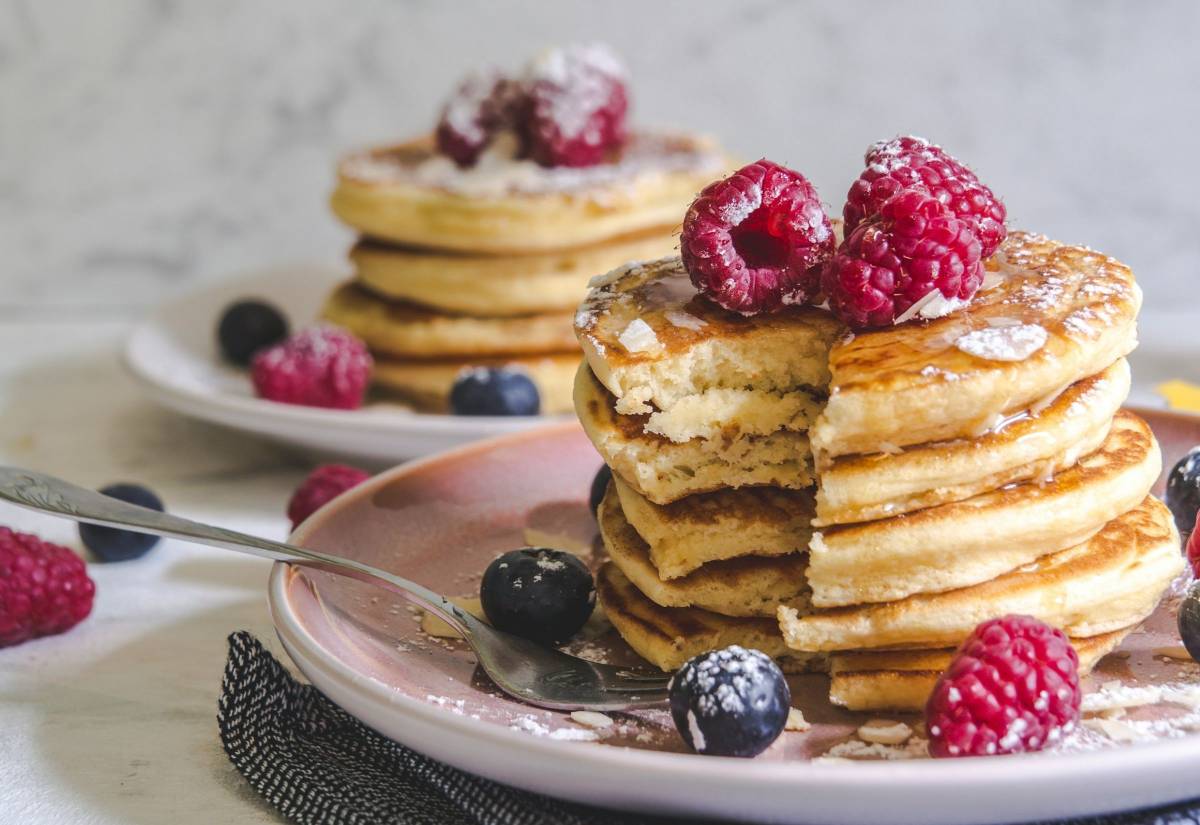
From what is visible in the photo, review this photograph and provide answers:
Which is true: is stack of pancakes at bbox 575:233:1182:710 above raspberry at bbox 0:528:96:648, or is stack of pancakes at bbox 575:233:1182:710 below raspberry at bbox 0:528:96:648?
above

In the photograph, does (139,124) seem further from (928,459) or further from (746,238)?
(928,459)

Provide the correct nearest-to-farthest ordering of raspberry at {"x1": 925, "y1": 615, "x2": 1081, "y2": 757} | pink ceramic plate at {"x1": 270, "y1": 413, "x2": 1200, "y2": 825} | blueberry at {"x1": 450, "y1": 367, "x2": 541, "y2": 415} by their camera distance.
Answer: pink ceramic plate at {"x1": 270, "y1": 413, "x2": 1200, "y2": 825}, raspberry at {"x1": 925, "y1": 615, "x2": 1081, "y2": 757}, blueberry at {"x1": 450, "y1": 367, "x2": 541, "y2": 415}

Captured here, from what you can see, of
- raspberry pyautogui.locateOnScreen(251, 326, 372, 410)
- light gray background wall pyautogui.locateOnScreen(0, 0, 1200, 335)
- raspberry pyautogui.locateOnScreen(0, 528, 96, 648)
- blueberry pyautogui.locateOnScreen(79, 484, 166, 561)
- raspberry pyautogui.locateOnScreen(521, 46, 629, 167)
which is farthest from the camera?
light gray background wall pyautogui.locateOnScreen(0, 0, 1200, 335)

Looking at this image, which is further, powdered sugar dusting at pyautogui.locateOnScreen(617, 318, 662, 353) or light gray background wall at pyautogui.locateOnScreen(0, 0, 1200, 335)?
light gray background wall at pyautogui.locateOnScreen(0, 0, 1200, 335)

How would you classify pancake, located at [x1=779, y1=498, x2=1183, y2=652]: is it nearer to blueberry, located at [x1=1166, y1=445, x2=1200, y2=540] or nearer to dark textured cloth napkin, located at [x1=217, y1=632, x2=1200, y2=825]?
dark textured cloth napkin, located at [x1=217, y1=632, x2=1200, y2=825]

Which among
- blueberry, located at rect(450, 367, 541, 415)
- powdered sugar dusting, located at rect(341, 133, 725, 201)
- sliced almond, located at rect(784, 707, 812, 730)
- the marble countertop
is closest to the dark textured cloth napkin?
the marble countertop

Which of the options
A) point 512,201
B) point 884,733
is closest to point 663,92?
point 512,201

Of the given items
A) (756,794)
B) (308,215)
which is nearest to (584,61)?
(308,215)

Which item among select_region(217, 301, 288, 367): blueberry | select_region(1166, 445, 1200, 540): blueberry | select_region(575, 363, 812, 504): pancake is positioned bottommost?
select_region(217, 301, 288, 367): blueberry
